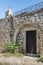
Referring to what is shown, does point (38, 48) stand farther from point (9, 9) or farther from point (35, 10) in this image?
point (9, 9)

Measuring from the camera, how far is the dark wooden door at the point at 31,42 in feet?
43.1

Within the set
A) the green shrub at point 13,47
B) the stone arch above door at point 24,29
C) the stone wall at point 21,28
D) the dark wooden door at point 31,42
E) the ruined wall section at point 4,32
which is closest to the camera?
the stone wall at point 21,28

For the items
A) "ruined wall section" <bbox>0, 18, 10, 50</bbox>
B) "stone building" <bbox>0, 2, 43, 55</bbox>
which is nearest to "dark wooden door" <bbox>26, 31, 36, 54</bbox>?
"stone building" <bbox>0, 2, 43, 55</bbox>

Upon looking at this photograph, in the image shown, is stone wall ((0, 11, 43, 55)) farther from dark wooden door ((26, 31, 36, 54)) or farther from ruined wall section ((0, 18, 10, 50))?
dark wooden door ((26, 31, 36, 54))

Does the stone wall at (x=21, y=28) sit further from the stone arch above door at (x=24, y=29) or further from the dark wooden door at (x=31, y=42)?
the dark wooden door at (x=31, y=42)

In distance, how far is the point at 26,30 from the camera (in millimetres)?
13602

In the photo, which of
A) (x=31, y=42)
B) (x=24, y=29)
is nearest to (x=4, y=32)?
(x=24, y=29)

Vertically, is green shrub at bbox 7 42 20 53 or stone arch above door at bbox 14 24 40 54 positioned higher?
stone arch above door at bbox 14 24 40 54

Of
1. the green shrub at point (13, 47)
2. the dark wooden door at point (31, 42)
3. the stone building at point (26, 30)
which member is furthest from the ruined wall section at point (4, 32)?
the dark wooden door at point (31, 42)

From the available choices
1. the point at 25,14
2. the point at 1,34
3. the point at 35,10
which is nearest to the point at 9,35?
the point at 1,34

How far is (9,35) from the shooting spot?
49.4ft

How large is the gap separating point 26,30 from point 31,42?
1086 mm

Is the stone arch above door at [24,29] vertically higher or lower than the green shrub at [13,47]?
higher

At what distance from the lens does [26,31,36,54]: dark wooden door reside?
1313 cm
